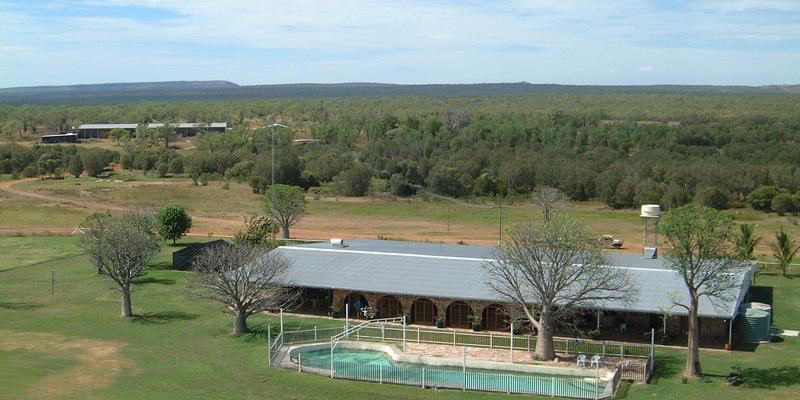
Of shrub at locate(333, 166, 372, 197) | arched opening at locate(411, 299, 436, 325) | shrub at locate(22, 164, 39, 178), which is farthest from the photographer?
shrub at locate(22, 164, 39, 178)

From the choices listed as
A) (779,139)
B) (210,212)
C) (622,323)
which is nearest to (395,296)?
(622,323)

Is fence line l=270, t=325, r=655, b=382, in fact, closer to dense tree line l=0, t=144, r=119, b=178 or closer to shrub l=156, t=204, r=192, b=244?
shrub l=156, t=204, r=192, b=244

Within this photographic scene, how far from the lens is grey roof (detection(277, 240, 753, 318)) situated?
38.3m

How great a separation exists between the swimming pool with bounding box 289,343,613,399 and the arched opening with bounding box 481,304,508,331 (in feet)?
17.9

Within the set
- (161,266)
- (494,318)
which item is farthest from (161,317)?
(494,318)

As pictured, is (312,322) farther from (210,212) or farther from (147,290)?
(210,212)

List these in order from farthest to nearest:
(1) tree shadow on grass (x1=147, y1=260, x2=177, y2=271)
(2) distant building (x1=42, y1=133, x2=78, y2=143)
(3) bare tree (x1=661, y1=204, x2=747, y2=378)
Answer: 1. (2) distant building (x1=42, y1=133, x2=78, y2=143)
2. (1) tree shadow on grass (x1=147, y1=260, x2=177, y2=271)
3. (3) bare tree (x1=661, y1=204, x2=747, y2=378)

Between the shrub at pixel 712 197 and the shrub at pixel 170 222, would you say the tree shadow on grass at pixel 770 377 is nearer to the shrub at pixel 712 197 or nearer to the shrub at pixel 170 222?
the shrub at pixel 170 222

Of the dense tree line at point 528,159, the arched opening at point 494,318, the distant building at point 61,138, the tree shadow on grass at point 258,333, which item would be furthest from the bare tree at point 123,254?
the distant building at point 61,138

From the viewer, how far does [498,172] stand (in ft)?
313

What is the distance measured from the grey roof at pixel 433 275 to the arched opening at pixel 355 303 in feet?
2.05

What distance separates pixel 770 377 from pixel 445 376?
38.9ft

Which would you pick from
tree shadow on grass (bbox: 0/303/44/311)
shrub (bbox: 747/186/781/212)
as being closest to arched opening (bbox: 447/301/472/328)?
tree shadow on grass (bbox: 0/303/44/311)

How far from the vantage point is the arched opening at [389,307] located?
137 feet
